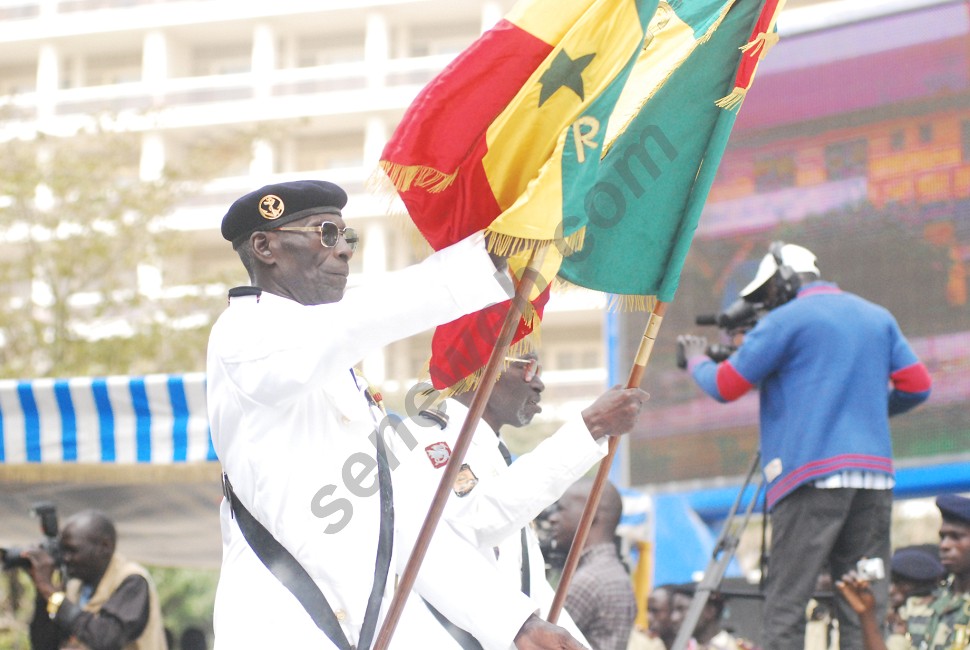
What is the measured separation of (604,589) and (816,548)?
1164mm

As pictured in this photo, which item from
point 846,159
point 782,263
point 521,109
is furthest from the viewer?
point 846,159

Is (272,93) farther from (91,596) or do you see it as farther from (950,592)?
(950,592)

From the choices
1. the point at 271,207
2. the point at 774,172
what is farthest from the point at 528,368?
the point at 774,172

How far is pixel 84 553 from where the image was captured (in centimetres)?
746

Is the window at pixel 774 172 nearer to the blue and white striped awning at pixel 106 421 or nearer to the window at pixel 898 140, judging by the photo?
the window at pixel 898 140

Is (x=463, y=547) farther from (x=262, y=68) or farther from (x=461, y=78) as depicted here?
(x=262, y=68)

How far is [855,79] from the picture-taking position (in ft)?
23.9

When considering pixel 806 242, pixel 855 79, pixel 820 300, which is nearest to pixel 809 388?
pixel 820 300

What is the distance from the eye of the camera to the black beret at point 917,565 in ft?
22.9

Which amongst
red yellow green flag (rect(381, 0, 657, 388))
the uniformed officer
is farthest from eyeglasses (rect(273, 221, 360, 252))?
red yellow green flag (rect(381, 0, 657, 388))

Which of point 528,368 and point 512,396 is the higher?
point 528,368

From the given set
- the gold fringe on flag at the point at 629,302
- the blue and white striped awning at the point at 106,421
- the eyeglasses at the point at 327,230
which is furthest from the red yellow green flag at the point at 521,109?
the blue and white striped awning at the point at 106,421

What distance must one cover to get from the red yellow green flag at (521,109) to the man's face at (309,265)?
26 centimetres

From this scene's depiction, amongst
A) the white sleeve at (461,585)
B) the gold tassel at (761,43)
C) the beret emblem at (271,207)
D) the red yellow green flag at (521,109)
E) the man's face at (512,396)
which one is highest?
the gold tassel at (761,43)
